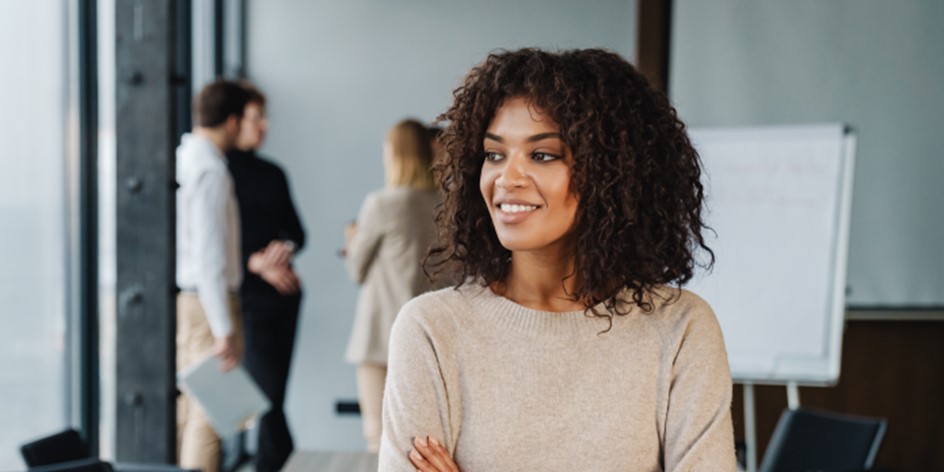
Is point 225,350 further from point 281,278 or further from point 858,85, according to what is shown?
point 858,85

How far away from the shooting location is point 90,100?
3188 mm

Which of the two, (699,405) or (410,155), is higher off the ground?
(410,155)

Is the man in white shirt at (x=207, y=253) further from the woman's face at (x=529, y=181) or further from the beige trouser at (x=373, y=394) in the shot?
the woman's face at (x=529, y=181)

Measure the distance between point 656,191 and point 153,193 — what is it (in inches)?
64.9

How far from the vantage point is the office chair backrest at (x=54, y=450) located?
203cm

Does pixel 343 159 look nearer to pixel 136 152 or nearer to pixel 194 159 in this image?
pixel 194 159

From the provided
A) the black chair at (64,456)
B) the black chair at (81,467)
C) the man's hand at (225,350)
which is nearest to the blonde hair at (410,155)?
the man's hand at (225,350)

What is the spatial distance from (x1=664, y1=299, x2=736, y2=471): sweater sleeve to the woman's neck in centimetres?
19

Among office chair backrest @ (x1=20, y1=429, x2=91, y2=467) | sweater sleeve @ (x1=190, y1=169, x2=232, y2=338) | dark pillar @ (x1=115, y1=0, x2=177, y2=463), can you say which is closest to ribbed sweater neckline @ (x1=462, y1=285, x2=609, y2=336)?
office chair backrest @ (x1=20, y1=429, x2=91, y2=467)

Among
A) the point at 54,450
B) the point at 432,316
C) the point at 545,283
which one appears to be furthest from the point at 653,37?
the point at 54,450

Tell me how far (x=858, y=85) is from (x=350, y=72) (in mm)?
2717

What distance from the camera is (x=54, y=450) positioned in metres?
2.11

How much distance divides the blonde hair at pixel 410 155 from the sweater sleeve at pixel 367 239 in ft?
0.43

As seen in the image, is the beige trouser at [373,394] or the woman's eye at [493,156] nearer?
the woman's eye at [493,156]
